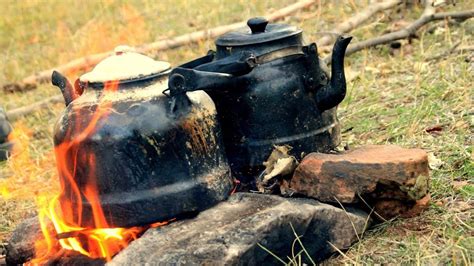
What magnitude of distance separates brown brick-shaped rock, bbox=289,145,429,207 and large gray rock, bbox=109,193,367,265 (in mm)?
90

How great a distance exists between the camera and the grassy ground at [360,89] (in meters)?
3.08

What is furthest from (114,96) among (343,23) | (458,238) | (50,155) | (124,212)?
(343,23)

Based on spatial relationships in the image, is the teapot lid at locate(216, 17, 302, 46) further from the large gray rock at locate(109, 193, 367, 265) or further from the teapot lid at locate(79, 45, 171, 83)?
the large gray rock at locate(109, 193, 367, 265)

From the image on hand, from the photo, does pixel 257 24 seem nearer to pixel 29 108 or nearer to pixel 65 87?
pixel 65 87

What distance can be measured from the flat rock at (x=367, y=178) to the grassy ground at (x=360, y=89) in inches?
7.0

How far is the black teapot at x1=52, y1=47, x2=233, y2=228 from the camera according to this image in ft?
9.31

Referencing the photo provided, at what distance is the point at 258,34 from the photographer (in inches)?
129

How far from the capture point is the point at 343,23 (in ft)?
24.0

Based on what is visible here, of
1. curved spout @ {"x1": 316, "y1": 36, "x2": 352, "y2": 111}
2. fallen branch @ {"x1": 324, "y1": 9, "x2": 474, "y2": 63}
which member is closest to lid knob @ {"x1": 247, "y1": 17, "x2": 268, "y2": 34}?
curved spout @ {"x1": 316, "y1": 36, "x2": 352, "y2": 111}

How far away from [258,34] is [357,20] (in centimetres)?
430

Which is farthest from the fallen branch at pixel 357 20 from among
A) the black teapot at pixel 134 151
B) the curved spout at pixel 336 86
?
the black teapot at pixel 134 151

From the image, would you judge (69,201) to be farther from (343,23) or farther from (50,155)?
(343,23)

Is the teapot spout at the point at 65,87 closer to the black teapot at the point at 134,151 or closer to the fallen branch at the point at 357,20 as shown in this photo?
the black teapot at the point at 134,151

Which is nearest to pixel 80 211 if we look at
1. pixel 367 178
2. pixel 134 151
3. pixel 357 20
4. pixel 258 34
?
pixel 134 151
